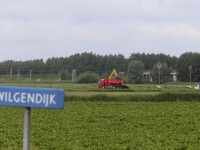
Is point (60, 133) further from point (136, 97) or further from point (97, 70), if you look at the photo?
point (97, 70)

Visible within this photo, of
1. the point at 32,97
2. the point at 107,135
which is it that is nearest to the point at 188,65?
the point at 107,135

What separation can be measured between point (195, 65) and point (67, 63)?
4673cm

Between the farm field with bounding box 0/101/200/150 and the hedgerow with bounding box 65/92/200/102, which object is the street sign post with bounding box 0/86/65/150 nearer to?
the farm field with bounding box 0/101/200/150

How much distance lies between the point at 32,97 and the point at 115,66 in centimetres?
12554

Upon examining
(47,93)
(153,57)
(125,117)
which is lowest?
(125,117)

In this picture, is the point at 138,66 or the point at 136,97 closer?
the point at 136,97

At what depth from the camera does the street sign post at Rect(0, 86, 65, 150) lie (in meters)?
2.99

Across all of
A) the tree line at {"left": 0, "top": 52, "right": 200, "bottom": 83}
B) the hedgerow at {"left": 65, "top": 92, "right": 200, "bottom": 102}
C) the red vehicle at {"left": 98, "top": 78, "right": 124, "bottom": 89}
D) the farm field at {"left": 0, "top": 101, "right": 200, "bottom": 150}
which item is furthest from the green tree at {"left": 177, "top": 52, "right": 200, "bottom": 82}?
the farm field at {"left": 0, "top": 101, "right": 200, "bottom": 150}

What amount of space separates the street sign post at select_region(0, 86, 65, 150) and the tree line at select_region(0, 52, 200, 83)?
92.1 m

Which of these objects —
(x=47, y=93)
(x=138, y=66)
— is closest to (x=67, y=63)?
(x=138, y=66)

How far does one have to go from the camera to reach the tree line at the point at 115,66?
10469 cm

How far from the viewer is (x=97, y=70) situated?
132 metres

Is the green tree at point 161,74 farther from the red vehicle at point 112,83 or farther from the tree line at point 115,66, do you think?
the red vehicle at point 112,83

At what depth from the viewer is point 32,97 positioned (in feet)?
9.92
